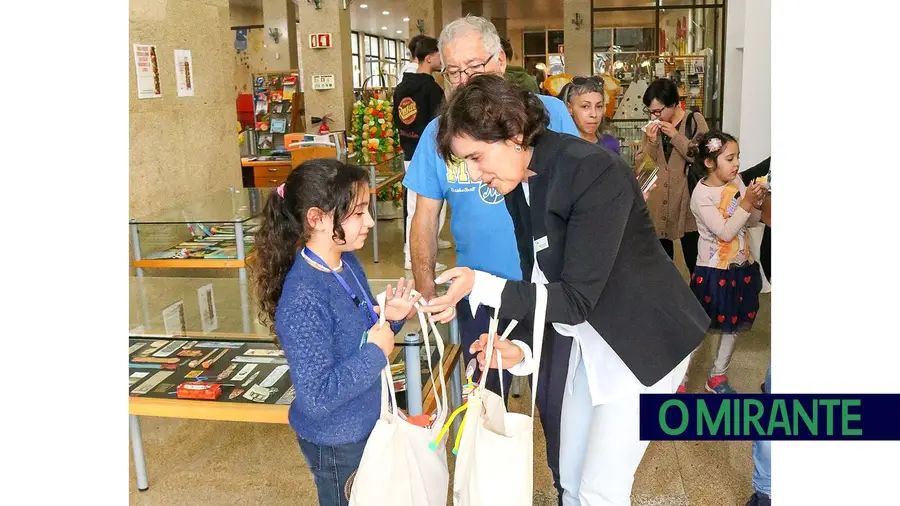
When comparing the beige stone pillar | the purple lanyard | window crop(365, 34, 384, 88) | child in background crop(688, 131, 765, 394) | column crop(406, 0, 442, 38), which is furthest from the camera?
window crop(365, 34, 384, 88)

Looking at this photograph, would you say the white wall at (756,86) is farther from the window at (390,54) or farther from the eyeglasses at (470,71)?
the window at (390,54)

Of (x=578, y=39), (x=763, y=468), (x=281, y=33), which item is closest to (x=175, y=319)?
(x=763, y=468)

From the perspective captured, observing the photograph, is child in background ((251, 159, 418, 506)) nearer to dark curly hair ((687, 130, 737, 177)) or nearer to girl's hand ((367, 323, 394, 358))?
girl's hand ((367, 323, 394, 358))

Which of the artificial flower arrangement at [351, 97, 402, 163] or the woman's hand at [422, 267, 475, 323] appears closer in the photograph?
the woman's hand at [422, 267, 475, 323]

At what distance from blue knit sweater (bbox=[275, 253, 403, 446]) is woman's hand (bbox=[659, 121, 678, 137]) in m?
2.77

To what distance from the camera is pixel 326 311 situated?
1886mm

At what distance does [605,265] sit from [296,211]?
83 centimetres

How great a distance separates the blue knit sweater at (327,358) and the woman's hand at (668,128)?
2773 millimetres

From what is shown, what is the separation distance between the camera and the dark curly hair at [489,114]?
5.44ft

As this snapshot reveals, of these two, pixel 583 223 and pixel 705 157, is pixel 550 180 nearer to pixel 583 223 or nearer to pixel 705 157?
pixel 583 223

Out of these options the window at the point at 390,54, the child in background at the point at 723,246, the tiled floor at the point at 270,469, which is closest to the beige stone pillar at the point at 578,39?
the child in background at the point at 723,246

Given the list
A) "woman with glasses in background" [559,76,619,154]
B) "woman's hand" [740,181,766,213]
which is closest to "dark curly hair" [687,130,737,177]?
"woman's hand" [740,181,766,213]

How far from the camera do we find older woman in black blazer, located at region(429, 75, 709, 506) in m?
1.66
